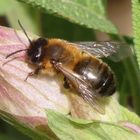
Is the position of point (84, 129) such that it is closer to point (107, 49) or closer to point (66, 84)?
point (66, 84)

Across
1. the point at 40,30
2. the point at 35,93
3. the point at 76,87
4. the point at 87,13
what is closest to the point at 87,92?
the point at 76,87

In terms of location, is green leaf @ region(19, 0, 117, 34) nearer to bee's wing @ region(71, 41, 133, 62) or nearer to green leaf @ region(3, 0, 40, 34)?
bee's wing @ region(71, 41, 133, 62)

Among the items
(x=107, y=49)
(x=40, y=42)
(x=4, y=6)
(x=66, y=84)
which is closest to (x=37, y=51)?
(x=40, y=42)

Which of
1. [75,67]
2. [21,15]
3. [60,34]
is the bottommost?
[60,34]

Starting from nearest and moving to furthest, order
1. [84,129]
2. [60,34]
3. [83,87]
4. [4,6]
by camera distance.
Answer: [84,129]
[83,87]
[4,6]
[60,34]

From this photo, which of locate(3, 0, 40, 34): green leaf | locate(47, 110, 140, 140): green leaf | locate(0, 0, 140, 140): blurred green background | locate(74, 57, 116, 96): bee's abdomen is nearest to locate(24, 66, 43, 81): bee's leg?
locate(74, 57, 116, 96): bee's abdomen

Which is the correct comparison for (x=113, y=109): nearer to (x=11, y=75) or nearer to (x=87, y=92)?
(x=87, y=92)

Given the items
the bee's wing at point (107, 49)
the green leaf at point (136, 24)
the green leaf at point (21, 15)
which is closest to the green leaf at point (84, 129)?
the green leaf at point (136, 24)

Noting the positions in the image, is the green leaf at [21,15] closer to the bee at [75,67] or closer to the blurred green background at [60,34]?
the blurred green background at [60,34]
